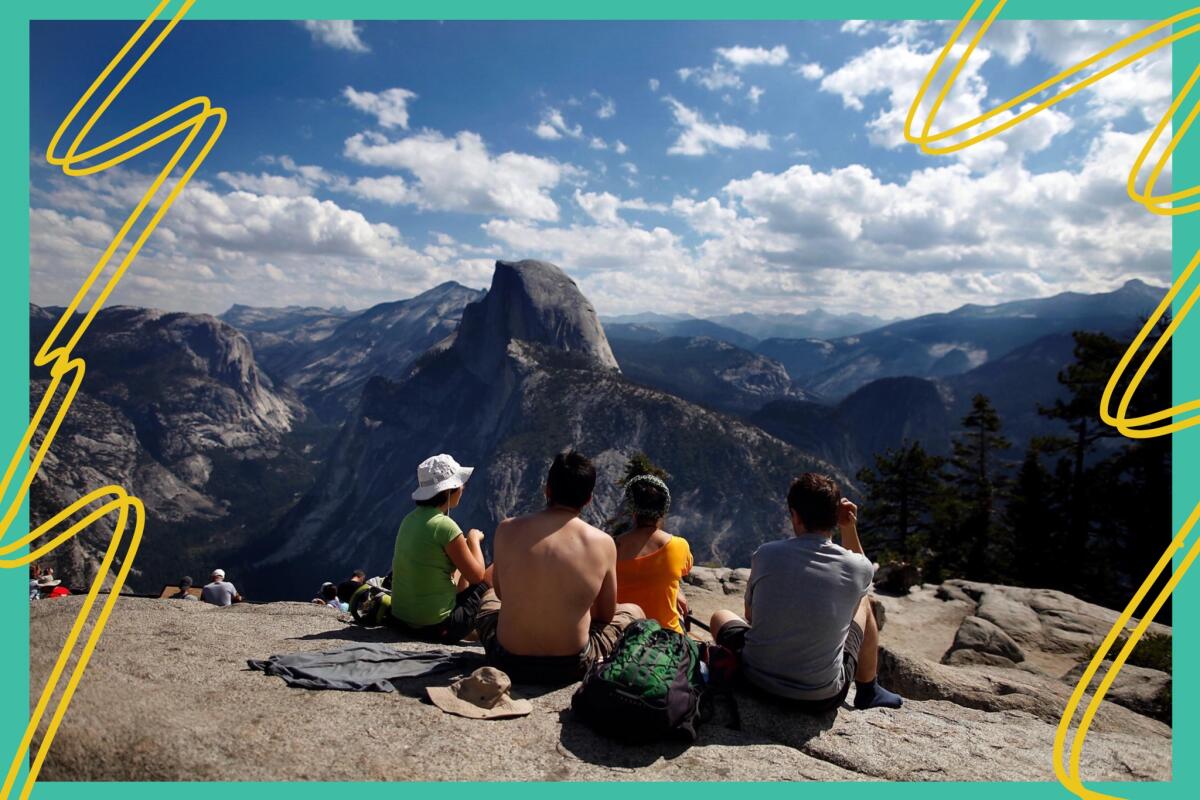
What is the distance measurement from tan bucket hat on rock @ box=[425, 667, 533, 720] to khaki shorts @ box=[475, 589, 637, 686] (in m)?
0.35

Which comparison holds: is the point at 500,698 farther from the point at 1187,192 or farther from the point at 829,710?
the point at 1187,192

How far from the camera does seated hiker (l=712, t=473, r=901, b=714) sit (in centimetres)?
561

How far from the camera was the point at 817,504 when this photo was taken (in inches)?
224

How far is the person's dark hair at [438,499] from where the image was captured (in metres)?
7.62

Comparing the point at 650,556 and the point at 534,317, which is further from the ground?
the point at 534,317

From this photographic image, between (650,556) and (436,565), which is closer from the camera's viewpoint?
(650,556)

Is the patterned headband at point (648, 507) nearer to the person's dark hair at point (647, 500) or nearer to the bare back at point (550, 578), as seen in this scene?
the person's dark hair at point (647, 500)

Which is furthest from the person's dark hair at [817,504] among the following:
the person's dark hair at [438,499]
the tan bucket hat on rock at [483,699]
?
the person's dark hair at [438,499]

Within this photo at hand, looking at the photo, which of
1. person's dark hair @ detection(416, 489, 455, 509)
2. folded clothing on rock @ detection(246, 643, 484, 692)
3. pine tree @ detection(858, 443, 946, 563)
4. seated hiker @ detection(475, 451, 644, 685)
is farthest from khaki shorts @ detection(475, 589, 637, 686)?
pine tree @ detection(858, 443, 946, 563)

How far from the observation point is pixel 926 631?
60.0 ft

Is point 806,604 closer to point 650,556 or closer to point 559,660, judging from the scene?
point 650,556

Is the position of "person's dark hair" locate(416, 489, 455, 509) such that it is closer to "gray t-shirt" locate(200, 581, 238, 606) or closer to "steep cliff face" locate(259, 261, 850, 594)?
"gray t-shirt" locate(200, 581, 238, 606)

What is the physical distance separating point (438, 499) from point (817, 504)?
427cm

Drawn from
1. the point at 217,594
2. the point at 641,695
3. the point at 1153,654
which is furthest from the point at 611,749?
the point at 1153,654
